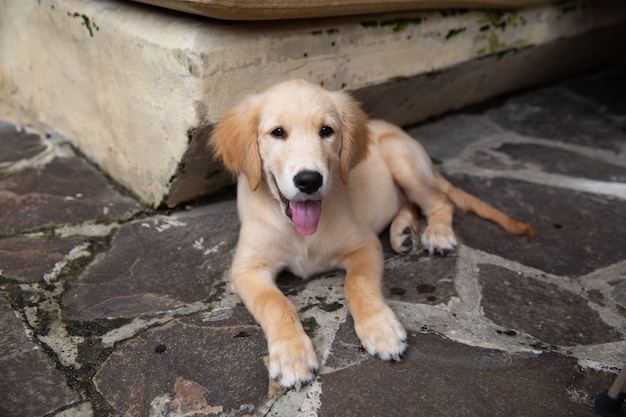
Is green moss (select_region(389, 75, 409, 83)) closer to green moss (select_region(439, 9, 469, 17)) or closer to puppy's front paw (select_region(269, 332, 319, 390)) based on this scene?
green moss (select_region(439, 9, 469, 17))

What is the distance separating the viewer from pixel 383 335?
2047 millimetres

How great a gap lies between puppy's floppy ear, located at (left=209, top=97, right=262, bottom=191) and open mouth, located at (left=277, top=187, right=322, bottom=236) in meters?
0.18

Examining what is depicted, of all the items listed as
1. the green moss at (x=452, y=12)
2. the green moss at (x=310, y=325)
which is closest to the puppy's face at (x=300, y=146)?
the green moss at (x=310, y=325)

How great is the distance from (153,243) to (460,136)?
7.44 feet

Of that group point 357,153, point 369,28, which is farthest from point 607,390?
point 369,28

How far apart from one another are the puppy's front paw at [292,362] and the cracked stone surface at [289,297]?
0.11ft

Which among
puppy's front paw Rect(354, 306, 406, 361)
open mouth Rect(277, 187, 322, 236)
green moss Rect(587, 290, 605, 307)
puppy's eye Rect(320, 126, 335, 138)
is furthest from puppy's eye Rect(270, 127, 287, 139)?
green moss Rect(587, 290, 605, 307)

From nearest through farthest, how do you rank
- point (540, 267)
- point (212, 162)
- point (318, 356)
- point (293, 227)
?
point (318, 356) → point (293, 227) → point (540, 267) → point (212, 162)

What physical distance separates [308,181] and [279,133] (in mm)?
284

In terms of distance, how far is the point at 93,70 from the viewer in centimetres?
314

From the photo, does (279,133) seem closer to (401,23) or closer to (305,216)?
(305,216)

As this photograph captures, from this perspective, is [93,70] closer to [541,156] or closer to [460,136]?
[460,136]

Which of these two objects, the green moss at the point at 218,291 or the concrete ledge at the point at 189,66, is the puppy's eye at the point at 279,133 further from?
the green moss at the point at 218,291

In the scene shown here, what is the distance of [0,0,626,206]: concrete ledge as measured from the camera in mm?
2650
